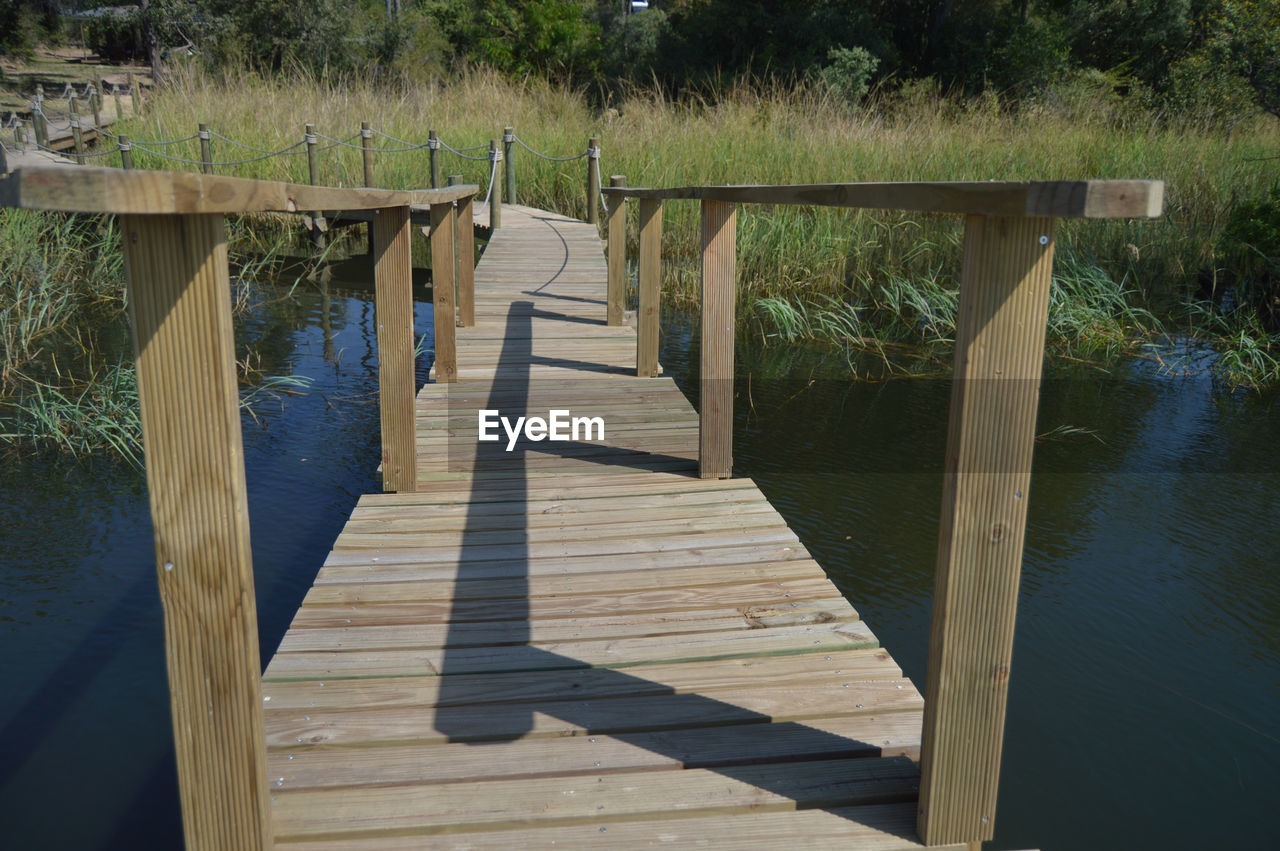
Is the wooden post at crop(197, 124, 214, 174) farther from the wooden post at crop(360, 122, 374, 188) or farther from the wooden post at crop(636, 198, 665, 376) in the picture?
the wooden post at crop(636, 198, 665, 376)

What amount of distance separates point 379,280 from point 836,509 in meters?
2.48

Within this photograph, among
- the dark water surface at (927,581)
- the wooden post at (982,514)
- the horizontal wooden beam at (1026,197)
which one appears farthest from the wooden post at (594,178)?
the wooden post at (982,514)

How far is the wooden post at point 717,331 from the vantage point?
3.42 metres

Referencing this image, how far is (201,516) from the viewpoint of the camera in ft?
4.66

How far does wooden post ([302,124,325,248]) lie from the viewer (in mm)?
10312

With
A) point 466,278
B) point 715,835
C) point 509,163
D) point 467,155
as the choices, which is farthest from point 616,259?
point 467,155

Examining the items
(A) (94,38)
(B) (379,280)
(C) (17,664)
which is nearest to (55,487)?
(C) (17,664)

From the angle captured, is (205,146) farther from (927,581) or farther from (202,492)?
(202,492)

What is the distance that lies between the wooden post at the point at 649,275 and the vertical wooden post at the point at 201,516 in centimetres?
343

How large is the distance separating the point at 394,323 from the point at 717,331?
3.75 feet

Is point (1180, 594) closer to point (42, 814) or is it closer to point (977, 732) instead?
point (977, 732)

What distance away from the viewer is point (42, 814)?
2.56 metres

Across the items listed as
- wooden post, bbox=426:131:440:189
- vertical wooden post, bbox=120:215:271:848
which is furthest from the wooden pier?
wooden post, bbox=426:131:440:189

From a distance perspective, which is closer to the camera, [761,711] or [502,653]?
[761,711]
